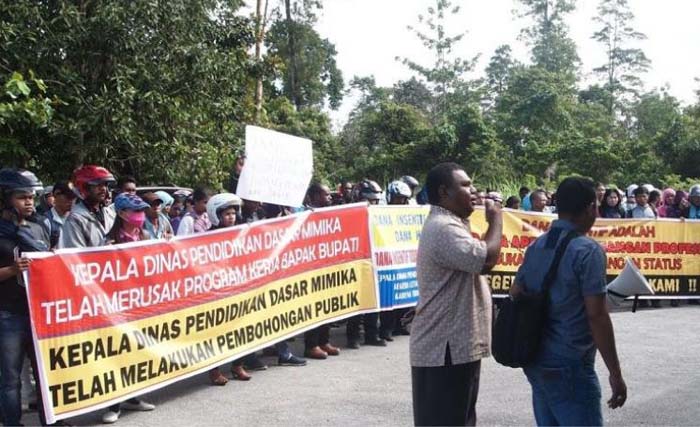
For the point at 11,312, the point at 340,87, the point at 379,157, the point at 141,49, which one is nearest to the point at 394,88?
the point at 340,87

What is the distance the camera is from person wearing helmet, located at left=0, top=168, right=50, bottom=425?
516cm

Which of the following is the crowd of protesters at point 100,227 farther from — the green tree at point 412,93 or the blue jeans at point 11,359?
the green tree at point 412,93

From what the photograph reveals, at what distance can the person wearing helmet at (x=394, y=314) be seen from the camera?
8961 millimetres

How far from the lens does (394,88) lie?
55.2 meters

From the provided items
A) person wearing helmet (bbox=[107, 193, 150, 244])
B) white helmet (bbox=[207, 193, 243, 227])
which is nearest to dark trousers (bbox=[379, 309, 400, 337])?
white helmet (bbox=[207, 193, 243, 227])

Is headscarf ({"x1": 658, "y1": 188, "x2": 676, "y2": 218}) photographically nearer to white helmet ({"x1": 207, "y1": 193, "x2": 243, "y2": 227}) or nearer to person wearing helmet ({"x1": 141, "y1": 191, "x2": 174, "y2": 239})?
person wearing helmet ({"x1": 141, "y1": 191, "x2": 174, "y2": 239})

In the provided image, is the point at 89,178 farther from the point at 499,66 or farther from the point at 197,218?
the point at 499,66

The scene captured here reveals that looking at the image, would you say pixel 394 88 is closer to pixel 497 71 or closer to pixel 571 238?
pixel 497 71

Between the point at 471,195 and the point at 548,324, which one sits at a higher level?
the point at 471,195

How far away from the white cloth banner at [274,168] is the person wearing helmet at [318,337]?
154 centimetres

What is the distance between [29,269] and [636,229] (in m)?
8.88

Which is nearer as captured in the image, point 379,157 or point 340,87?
point 379,157

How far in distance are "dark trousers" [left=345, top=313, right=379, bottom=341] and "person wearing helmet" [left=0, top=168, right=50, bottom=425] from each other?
3.92 meters

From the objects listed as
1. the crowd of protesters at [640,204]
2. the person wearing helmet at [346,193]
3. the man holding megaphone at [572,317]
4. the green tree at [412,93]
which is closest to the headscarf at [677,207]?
the crowd of protesters at [640,204]
